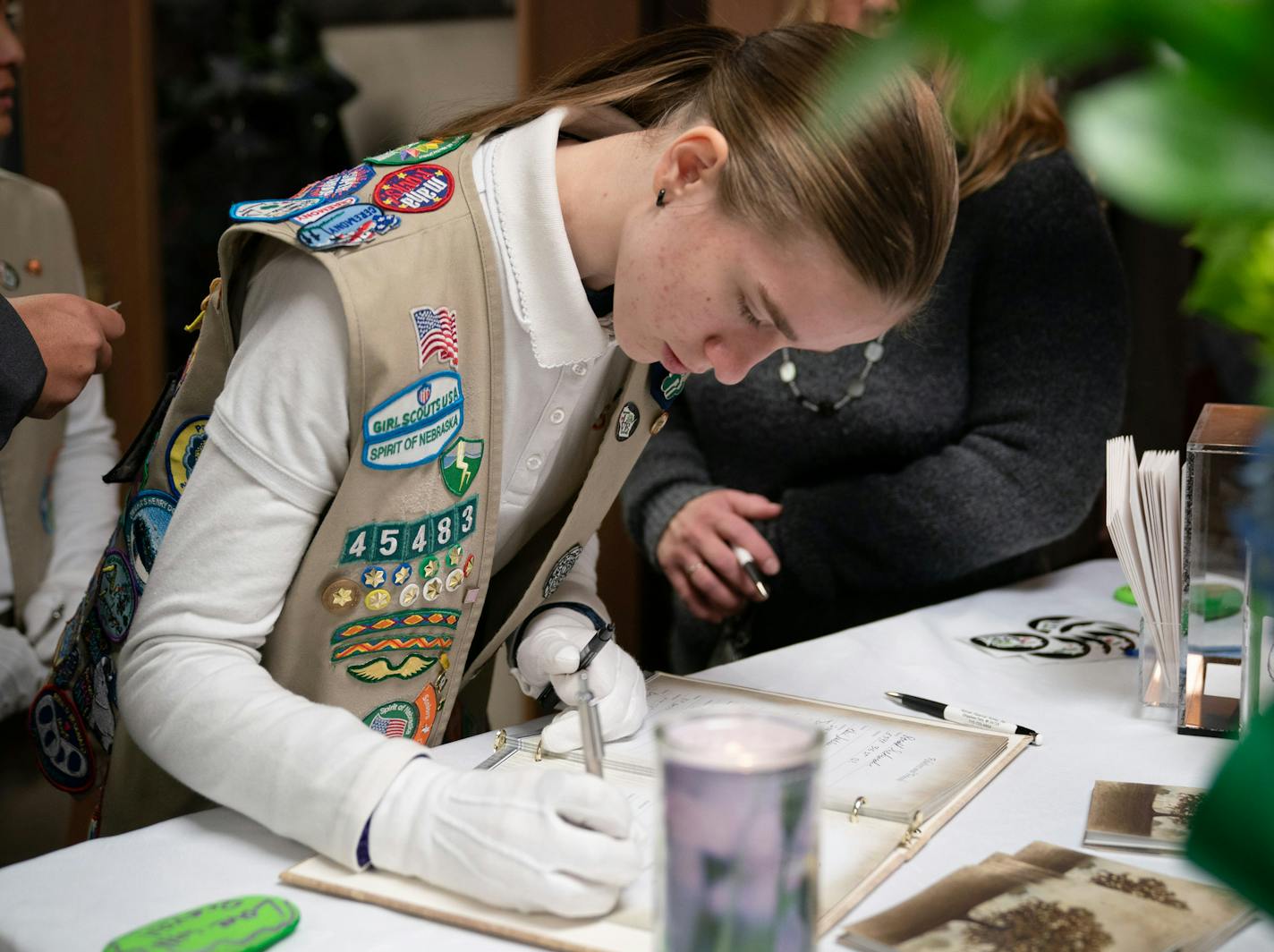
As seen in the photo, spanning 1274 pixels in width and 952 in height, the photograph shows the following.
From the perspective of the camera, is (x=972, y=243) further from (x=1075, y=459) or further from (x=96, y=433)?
(x=96, y=433)

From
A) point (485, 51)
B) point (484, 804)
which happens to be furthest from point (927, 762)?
point (485, 51)

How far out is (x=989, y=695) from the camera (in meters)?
1.09

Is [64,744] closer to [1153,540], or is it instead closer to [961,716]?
[961,716]

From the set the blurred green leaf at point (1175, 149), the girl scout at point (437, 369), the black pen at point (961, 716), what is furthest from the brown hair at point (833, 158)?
the blurred green leaf at point (1175, 149)

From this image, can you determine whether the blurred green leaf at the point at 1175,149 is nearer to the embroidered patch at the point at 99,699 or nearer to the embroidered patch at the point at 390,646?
the embroidered patch at the point at 390,646

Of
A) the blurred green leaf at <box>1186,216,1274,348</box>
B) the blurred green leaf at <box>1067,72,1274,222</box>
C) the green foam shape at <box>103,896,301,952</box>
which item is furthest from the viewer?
the green foam shape at <box>103,896,301,952</box>

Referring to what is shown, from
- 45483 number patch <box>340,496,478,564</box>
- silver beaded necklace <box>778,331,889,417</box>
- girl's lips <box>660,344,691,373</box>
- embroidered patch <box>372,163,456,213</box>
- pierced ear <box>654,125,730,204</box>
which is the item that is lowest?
45483 number patch <box>340,496,478,564</box>

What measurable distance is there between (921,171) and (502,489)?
16.4 inches

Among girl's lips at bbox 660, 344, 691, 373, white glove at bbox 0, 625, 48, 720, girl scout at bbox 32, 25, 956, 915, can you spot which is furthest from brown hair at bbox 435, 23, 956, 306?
white glove at bbox 0, 625, 48, 720

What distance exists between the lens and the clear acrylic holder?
1.04m

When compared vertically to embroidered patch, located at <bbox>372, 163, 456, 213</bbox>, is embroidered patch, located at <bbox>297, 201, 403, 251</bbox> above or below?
below

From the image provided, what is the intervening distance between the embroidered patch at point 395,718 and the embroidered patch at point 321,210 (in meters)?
0.38

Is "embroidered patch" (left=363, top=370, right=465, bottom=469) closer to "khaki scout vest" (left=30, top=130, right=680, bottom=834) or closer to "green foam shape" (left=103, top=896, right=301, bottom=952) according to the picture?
"khaki scout vest" (left=30, top=130, right=680, bottom=834)

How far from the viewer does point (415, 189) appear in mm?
968
